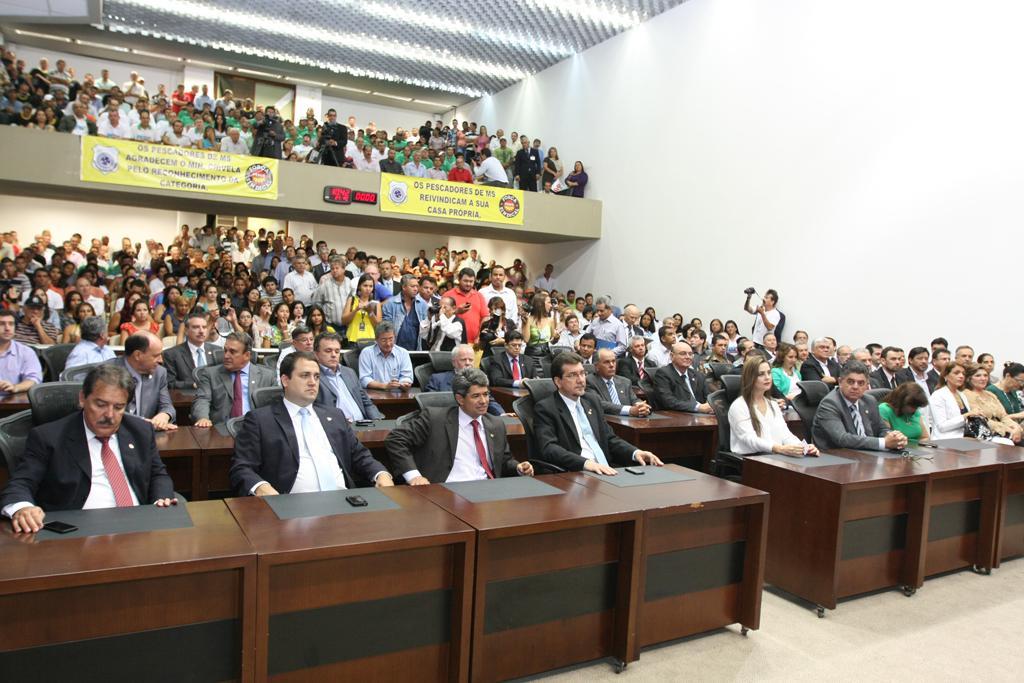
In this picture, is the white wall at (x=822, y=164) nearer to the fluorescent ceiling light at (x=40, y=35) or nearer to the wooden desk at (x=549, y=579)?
the wooden desk at (x=549, y=579)

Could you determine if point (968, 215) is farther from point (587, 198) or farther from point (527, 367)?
point (587, 198)

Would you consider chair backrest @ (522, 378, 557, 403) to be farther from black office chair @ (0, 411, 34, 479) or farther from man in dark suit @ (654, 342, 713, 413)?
black office chair @ (0, 411, 34, 479)

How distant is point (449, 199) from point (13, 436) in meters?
9.35

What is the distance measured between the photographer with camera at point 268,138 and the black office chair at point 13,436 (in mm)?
8379

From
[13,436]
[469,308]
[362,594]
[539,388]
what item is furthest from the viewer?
[469,308]

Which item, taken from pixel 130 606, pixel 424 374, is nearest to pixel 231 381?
pixel 424 374

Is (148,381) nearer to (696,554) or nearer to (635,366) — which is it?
(696,554)

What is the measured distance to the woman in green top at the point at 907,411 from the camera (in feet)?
15.8

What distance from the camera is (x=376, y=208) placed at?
11383mm

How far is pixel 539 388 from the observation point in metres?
4.33

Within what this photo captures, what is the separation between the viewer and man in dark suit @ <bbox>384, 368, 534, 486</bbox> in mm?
3611

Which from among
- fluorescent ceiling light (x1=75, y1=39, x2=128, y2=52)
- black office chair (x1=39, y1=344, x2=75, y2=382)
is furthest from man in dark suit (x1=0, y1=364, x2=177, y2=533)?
fluorescent ceiling light (x1=75, y1=39, x2=128, y2=52)

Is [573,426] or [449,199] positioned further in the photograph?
[449,199]

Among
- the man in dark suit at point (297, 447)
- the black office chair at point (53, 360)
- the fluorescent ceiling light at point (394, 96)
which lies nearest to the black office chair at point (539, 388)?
the man in dark suit at point (297, 447)
